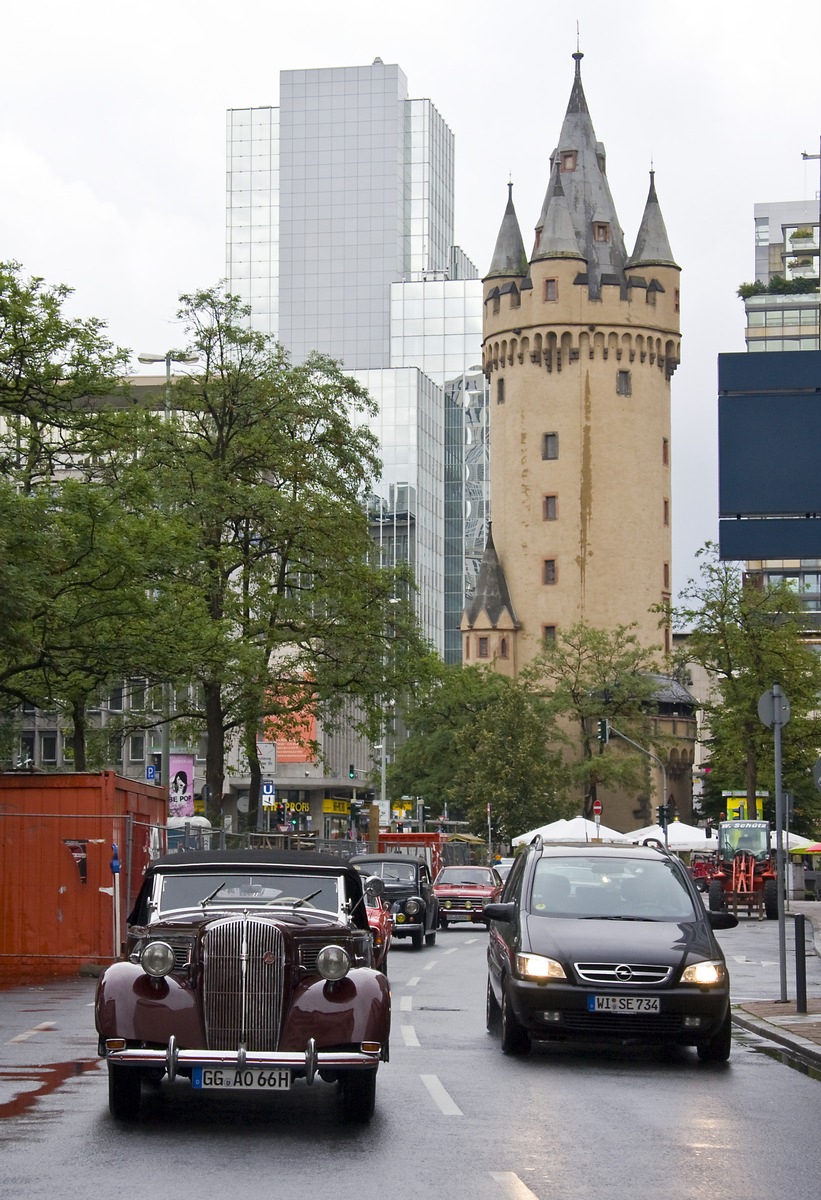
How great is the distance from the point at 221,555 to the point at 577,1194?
32730 mm

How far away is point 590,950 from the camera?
14453 mm

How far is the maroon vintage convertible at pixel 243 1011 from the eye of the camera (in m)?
10.6

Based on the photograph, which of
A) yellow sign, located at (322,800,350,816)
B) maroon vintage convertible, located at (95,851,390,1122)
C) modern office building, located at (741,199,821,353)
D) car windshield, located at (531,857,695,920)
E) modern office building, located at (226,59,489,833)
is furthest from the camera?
modern office building, located at (226,59,489,833)

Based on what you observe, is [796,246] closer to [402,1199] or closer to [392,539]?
[392,539]

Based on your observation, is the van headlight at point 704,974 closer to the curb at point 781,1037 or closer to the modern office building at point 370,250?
the curb at point 781,1037

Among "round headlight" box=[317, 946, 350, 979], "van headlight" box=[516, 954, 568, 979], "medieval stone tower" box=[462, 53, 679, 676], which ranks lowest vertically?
"van headlight" box=[516, 954, 568, 979]

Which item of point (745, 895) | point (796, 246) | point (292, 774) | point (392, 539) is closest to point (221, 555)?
point (745, 895)

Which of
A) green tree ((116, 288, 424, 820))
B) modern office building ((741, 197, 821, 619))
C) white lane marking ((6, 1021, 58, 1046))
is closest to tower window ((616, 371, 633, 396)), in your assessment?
modern office building ((741, 197, 821, 619))

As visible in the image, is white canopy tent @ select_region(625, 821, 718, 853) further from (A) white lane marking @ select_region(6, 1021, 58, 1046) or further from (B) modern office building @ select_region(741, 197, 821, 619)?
(B) modern office building @ select_region(741, 197, 821, 619)

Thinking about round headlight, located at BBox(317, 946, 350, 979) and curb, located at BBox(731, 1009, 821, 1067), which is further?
curb, located at BBox(731, 1009, 821, 1067)

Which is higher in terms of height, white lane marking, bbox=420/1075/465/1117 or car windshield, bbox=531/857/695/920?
car windshield, bbox=531/857/695/920

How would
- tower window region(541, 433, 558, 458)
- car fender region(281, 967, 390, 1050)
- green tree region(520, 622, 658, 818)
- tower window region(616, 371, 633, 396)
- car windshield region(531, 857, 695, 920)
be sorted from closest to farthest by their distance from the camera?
1. car fender region(281, 967, 390, 1050)
2. car windshield region(531, 857, 695, 920)
3. green tree region(520, 622, 658, 818)
4. tower window region(541, 433, 558, 458)
5. tower window region(616, 371, 633, 396)

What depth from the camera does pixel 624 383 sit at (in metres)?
103

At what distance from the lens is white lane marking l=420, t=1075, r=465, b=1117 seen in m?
A: 11.7
